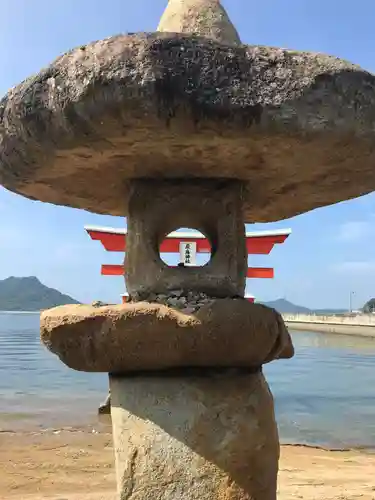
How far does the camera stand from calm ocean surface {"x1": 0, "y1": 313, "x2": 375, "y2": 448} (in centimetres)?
899

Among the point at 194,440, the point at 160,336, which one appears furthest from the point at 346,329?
the point at 160,336

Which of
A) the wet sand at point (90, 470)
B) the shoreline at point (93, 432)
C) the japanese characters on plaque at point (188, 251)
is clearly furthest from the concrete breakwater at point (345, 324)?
the wet sand at point (90, 470)

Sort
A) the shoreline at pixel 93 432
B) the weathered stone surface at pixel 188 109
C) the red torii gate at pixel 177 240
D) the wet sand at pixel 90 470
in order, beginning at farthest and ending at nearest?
1. the red torii gate at pixel 177 240
2. the shoreline at pixel 93 432
3. the wet sand at pixel 90 470
4. the weathered stone surface at pixel 188 109

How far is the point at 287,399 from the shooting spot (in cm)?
1190

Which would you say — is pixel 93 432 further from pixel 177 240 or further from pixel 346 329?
pixel 346 329

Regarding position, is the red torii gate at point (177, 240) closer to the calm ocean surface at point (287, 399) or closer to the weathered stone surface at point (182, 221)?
the calm ocean surface at point (287, 399)

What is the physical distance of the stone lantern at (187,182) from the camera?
2230 millimetres

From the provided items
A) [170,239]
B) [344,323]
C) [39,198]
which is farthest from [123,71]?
[344,323]

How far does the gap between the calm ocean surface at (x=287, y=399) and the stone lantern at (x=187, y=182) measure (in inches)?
239

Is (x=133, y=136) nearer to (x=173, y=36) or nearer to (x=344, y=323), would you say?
(x=173, y=36)

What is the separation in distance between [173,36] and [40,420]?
8.15 m

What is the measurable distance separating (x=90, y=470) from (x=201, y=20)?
4.93 metres

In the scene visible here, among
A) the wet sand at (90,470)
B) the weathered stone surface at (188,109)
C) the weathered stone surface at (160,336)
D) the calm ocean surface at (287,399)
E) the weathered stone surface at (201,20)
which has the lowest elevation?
the calm ocean surface at (287,399)

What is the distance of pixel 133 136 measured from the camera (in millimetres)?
2396
